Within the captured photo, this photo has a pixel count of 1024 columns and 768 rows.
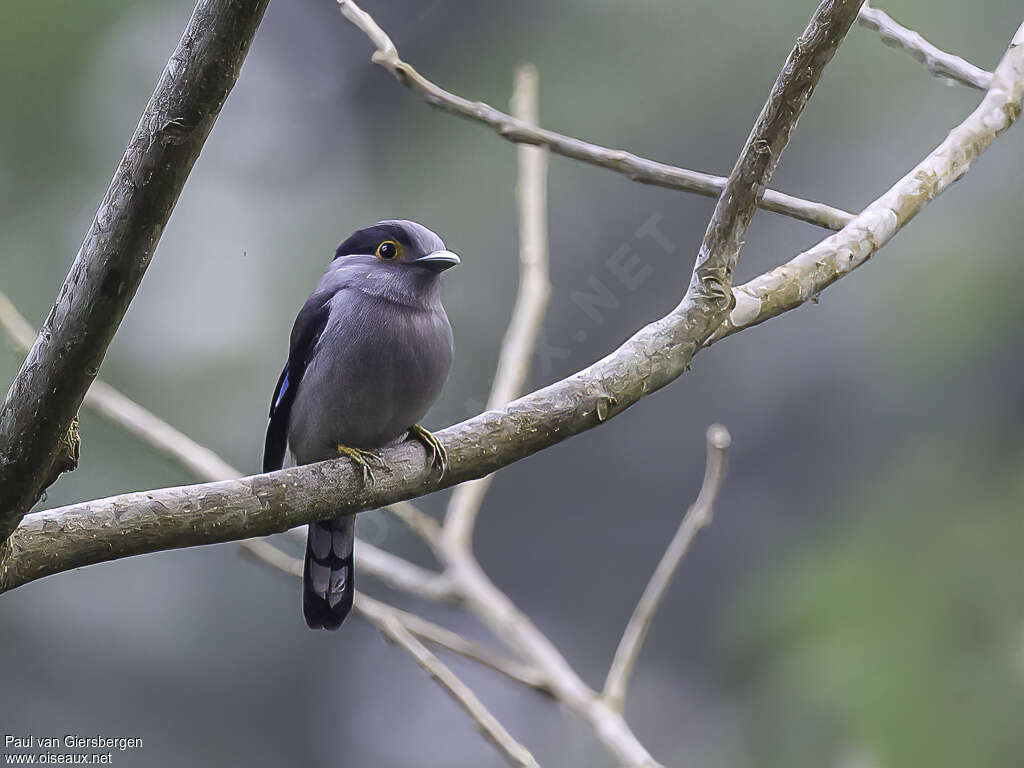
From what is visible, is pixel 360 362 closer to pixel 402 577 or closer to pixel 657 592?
pixel 402 577

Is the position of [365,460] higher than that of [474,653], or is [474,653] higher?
[365,460]

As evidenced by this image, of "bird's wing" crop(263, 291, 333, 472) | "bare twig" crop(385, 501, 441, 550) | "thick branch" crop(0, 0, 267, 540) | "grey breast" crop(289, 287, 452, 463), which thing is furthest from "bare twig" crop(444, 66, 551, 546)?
Answer: "thick branch" crop(0, 0, 267, 540)

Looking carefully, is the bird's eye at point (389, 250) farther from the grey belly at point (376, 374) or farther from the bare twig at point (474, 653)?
the bare twig at point (474, 653)

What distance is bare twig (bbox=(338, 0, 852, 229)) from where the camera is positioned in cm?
185

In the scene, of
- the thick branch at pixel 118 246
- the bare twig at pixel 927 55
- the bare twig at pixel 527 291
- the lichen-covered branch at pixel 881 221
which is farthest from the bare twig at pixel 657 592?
the thick branch at pixel 118 246

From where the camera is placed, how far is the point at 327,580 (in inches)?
81.8

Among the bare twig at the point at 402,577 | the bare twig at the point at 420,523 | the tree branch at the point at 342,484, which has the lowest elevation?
the bare twig at the point at 402,577

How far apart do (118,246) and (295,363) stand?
975 mm

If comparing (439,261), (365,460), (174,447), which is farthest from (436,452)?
(174,447)

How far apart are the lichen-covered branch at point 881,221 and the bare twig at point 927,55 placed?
35mm

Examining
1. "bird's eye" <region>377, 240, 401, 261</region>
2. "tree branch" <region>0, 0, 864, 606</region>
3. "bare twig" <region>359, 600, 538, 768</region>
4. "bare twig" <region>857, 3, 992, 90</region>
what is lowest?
"bare twig" <region>359, 600, 538, 768</region>

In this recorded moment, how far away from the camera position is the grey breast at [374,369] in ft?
6.23

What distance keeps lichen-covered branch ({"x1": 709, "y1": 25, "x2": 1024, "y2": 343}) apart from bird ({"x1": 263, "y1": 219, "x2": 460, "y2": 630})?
0.55m

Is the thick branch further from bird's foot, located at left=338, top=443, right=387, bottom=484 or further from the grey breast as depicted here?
the grey breast
